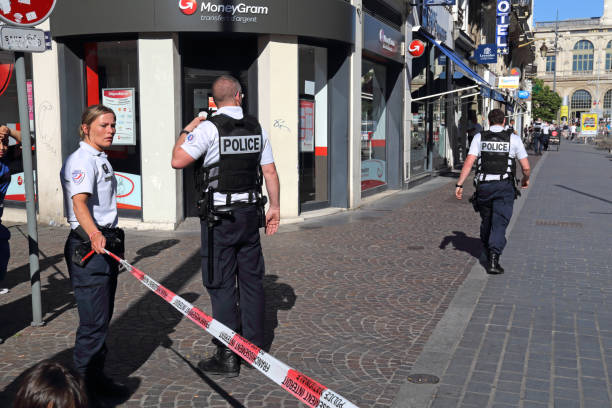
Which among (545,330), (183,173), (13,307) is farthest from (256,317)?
(183,173)

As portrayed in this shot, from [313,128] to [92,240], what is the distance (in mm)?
8392

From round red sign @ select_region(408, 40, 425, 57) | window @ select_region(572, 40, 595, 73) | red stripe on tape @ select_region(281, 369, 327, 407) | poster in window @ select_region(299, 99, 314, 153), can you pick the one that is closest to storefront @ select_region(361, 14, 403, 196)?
round red sign @ select_region(408, 40, 425, 57)

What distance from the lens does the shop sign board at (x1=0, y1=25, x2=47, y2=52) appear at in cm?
476

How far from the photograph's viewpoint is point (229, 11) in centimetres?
964

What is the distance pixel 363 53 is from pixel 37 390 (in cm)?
1228

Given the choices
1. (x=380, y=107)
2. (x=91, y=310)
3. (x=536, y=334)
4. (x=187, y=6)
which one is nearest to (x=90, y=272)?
(x=91, y=310)

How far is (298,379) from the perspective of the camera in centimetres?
251

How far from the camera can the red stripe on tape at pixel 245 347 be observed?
2.76 metres

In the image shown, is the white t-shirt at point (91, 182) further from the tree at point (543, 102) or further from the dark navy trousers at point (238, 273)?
the tree at point (543, 102)

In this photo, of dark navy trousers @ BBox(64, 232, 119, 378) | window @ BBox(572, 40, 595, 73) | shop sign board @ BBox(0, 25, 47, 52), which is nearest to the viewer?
dark navy trousers @ BBox(64, 232, 119, 378)

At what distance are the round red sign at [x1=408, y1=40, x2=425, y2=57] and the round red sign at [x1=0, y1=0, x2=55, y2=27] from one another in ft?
39.4

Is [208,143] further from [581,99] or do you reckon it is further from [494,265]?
[581,99]

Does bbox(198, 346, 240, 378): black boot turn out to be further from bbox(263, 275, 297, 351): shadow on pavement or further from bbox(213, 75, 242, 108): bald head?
bbox(213, 75, 242, 108): bald head

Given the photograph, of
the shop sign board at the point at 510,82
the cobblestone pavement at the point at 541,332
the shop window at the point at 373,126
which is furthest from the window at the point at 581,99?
the cobblestone pavement at the point at 541,332
